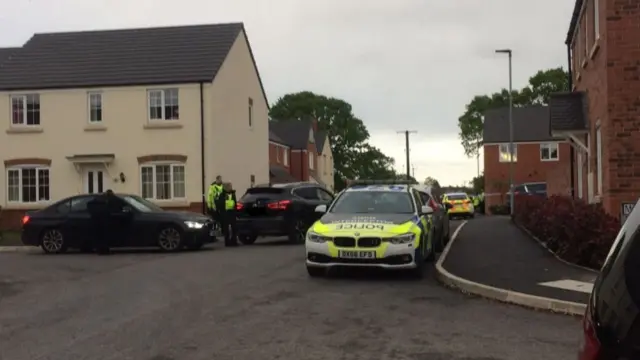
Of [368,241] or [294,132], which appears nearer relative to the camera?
[368,241]

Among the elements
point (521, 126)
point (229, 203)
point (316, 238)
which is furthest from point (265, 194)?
point (521, 126)

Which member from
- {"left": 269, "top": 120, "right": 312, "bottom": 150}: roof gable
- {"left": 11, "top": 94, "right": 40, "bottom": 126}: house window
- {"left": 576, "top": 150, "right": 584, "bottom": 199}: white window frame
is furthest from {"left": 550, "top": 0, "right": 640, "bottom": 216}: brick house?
{"left": 269, "top": 120, "right": 312, "bottom": 150}: roof gable

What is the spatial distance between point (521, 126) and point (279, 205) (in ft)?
169

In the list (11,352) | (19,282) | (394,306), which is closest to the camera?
(11,352)

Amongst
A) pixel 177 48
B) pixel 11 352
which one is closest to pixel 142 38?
pixel 177 48

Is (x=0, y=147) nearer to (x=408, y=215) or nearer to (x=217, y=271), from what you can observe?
(x=217, y=271)

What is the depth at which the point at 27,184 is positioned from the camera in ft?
106

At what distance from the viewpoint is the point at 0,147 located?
1266 inches

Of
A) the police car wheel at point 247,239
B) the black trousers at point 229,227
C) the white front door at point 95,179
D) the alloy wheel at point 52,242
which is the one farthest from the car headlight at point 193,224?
the white front door at point 95,179

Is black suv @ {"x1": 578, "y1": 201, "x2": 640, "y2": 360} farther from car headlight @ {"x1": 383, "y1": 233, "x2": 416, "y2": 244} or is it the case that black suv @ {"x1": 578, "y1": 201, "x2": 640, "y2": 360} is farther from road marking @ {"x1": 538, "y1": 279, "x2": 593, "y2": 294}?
car headlight @ {"x1": 383, "y1": 233, "x2": 416, "y2": 244}

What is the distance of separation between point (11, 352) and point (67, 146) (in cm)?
2589

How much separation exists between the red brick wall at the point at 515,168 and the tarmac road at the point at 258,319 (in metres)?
54.0

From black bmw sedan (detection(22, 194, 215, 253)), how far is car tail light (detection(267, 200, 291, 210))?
1848mm

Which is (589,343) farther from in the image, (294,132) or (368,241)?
(294,132)
